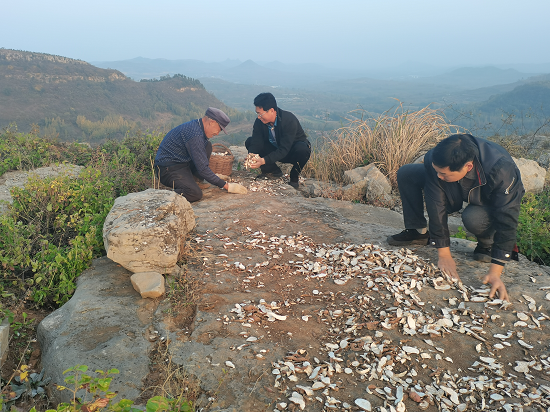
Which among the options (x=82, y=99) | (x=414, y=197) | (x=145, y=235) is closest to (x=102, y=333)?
(x=145, y=235)

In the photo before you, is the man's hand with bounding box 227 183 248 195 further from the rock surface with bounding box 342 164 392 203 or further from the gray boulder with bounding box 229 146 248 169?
the gray boulder with bounding box 229 146 248 169

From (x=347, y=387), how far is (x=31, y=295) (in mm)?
2716

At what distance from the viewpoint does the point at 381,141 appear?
275 inches

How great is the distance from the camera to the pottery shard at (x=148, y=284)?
9.62 feet

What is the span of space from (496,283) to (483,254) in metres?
0.58

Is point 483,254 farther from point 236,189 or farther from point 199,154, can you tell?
point 199,154

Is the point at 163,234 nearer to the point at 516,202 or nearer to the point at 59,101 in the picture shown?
the point at 516,202

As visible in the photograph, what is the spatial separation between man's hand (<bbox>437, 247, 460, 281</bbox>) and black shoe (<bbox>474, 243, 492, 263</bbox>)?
0.42 meters

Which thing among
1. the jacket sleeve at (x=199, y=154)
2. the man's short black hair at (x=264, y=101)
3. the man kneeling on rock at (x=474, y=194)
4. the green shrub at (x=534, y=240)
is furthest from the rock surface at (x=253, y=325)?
the man's short black hair at (x=264, y=101)

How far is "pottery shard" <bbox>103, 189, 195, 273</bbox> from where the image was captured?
316 centimetres

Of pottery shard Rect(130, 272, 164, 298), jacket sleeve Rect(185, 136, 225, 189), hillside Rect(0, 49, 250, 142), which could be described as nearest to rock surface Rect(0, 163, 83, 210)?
jacket sleeve Rect(185, 136, 225, 189)

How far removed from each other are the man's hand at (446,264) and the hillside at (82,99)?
20.9 metres

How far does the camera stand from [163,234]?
3277mm

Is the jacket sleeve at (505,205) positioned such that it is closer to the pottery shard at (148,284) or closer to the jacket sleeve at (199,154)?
the pottery shard at (148,284)
